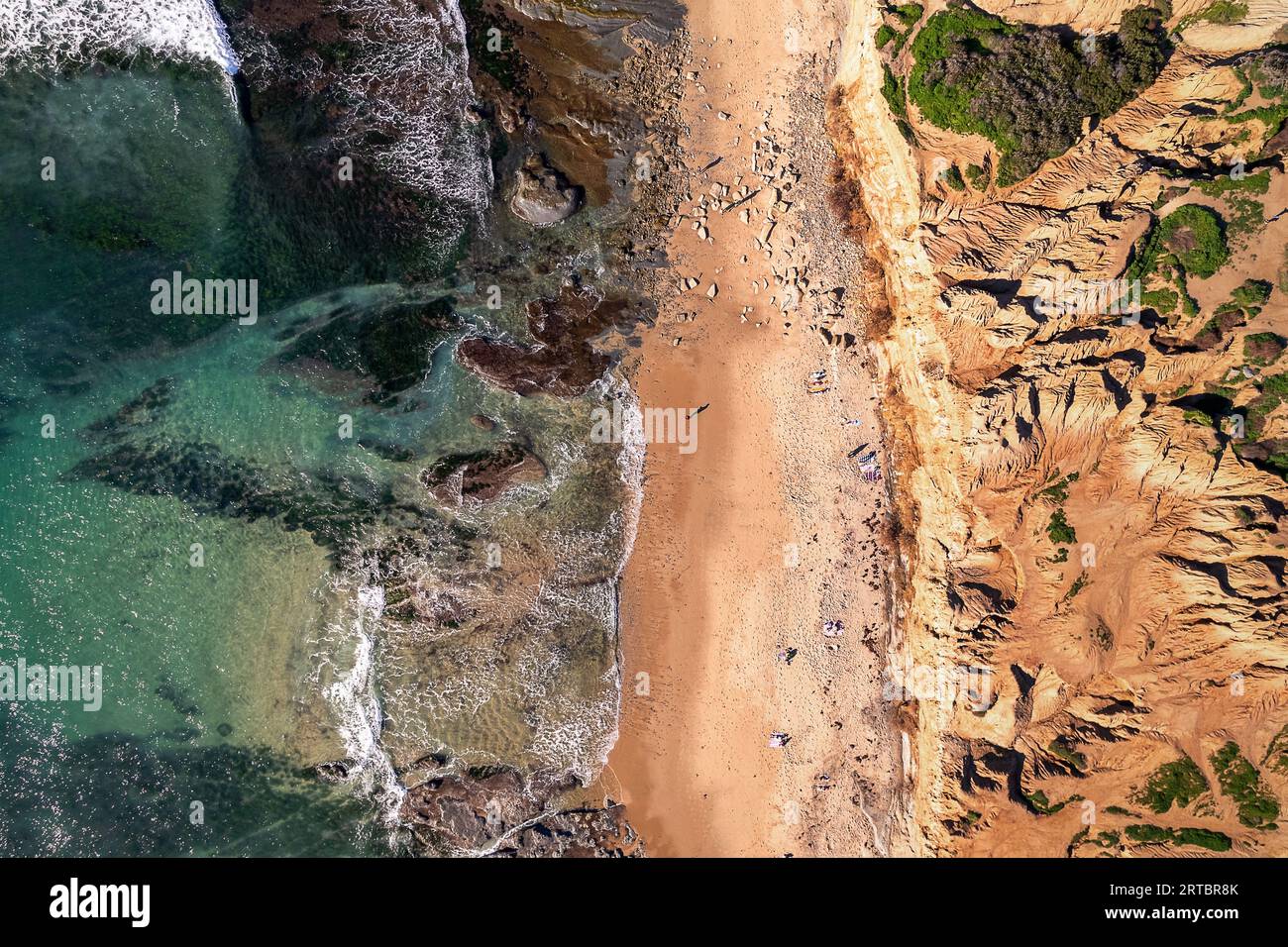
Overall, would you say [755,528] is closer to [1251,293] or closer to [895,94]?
[895,94]

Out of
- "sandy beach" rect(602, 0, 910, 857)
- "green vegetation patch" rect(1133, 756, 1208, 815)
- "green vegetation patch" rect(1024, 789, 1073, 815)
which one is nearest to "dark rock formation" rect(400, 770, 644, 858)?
"sandy beach" rect(602, 0, 910, 857)

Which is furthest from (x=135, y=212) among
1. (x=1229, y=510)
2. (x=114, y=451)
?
(x=1229, y=510)

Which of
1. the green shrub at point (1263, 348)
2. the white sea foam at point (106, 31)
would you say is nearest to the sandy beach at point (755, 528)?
the green shrub at point (1263, 348)

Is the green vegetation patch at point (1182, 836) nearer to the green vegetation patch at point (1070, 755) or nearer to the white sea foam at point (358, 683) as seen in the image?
the green vegetation patch at point (1070, 755)

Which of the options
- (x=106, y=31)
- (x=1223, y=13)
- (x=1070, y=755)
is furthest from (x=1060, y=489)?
(x=106, y=31)

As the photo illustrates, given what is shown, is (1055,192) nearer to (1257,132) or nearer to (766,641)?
(1257,132)

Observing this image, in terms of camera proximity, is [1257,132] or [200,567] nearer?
[1257,132]
